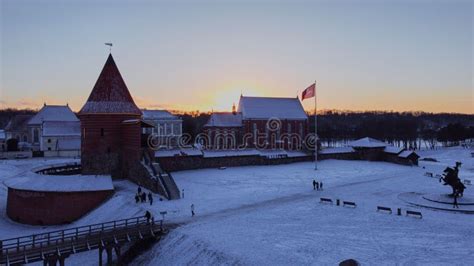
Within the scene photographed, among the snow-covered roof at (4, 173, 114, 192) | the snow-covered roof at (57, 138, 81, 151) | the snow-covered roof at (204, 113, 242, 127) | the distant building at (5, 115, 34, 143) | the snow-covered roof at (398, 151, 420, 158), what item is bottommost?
the snow-covered roof at (4, 173, 114, 192)

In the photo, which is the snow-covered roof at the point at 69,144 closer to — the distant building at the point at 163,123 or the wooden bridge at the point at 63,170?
the distant building at the point at 163,123

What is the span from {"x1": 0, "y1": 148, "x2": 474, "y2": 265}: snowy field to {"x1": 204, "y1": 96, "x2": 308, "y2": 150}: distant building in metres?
20.7

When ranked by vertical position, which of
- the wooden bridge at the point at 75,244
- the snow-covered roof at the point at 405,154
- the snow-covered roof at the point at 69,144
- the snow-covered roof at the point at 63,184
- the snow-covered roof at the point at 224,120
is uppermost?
the snow-covered roof at the point at 224,120

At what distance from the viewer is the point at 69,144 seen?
56281 millimetres

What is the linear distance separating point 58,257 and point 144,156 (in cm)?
1623

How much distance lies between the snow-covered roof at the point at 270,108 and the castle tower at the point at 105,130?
83.7ft

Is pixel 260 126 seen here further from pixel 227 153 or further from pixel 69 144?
pixel 69 144

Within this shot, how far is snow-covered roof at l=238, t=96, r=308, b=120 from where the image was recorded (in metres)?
59.6

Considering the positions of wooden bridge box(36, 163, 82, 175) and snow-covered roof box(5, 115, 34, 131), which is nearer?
wooden bridge box(36, 163, 82, 175)

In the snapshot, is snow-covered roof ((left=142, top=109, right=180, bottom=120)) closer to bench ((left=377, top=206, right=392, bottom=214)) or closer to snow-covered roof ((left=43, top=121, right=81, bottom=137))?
snow-covered roof ((left=43, top=121, right=81, bottom=137))

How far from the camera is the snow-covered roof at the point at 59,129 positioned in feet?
184

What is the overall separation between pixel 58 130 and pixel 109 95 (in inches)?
1003

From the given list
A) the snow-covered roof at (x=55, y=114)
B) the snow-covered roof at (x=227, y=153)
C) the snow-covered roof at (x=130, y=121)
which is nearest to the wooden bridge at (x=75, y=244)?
the snow-covered roof at (x=130, y=121)

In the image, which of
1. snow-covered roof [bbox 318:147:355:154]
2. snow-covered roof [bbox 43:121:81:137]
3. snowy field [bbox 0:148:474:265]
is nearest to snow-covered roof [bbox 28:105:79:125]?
snow-covered roof [bbox 43:121:81:137]
